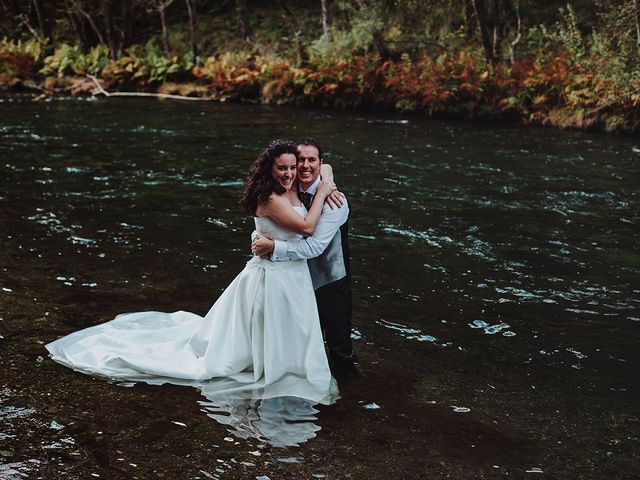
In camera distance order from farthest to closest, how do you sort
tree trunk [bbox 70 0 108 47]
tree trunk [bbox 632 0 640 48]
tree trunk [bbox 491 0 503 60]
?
tree trunk [bbox 70 0 108 47], tree trunk [bbox 491 0 503 60], tree trunk [bbox 632 0 640 48]

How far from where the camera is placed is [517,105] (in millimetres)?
22391

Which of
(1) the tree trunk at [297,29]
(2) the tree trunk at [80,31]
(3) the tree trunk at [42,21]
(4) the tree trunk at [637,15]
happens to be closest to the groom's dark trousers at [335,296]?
(4) the tree trunk at [637,15]

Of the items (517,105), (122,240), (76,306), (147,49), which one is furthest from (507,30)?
(76,306)

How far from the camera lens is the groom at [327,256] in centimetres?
591

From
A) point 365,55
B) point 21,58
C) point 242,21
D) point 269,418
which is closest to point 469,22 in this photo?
point 365,55

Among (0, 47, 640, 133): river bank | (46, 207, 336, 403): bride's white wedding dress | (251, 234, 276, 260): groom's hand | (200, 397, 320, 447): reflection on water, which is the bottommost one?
(200, 397, 320, 447): reflection on water

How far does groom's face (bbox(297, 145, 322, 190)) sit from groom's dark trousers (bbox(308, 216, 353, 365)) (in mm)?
487

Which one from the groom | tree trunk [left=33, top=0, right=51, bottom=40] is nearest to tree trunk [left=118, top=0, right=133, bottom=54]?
tree trunk [left=33, top=0, right=51, bottom=40]

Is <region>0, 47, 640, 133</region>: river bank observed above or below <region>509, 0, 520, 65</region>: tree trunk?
below

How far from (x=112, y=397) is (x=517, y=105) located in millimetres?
18912

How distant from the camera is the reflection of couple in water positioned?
582 centimetres

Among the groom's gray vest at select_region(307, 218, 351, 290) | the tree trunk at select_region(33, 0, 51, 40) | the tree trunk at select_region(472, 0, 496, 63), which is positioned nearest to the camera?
the groom's gray vest at select_region(307, 218, 351, 290)

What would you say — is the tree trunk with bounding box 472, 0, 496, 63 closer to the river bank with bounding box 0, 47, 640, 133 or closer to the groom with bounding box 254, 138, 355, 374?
the river bank with bounding box 0, 47, 640, 133

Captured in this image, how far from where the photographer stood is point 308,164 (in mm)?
5906
